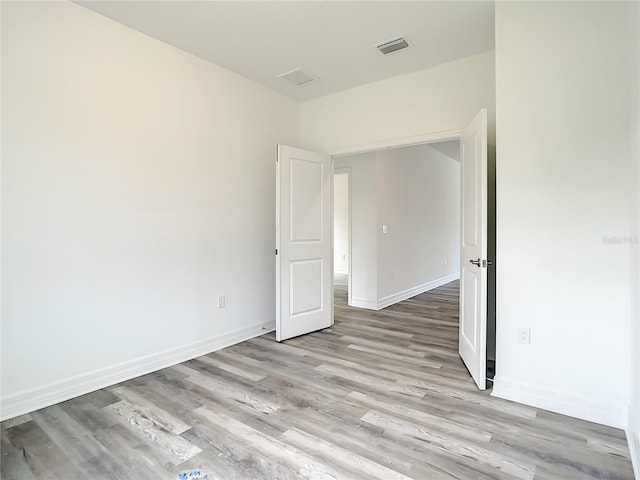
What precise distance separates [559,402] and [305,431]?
5.35ft

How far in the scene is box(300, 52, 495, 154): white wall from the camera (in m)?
3.12

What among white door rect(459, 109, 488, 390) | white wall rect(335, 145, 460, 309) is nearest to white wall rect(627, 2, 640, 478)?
white door rect(459, 109, 488, 390)

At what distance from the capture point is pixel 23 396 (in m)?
2.23

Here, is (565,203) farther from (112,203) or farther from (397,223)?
(397,223)

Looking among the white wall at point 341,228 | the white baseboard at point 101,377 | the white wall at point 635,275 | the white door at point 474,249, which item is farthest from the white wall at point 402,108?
the white wall at point 341,228

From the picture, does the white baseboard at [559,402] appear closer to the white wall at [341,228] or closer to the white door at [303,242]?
the white door at [303,242]

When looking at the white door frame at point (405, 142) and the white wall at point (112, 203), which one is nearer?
the white wall at point (112, 203)

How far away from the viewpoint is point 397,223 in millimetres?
5555

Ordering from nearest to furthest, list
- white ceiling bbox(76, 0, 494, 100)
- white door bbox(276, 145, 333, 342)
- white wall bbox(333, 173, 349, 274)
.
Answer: white ceiling bbox(76, 0, 494, 100), white door bbox(276, 145, 333, 342), white wall bbox(333, 173, 349, 274)

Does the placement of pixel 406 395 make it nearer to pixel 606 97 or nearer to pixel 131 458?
pixel 131 458

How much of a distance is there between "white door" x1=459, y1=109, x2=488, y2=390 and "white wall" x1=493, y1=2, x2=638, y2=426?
105 millimetres

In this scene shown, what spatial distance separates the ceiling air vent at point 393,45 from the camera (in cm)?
288

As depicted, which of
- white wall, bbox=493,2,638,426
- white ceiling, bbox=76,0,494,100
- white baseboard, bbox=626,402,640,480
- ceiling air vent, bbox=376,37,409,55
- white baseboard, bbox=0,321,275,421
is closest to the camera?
white baseboard, bbox=626,402,640,480

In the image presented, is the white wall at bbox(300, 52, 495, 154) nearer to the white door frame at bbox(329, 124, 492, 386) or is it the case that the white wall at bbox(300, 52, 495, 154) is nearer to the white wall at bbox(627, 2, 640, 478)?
the white door frame at bbox(329, 124, 492, 386)
